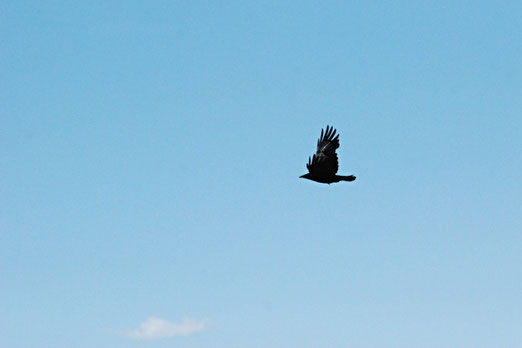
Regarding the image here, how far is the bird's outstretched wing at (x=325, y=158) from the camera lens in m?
61.3

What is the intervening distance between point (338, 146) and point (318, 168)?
5.81 ft

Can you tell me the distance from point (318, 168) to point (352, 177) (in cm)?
213

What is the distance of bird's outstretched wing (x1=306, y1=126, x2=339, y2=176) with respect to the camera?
61.3m

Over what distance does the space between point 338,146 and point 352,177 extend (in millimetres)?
1896

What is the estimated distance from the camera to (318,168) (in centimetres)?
6144

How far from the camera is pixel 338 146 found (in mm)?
62031

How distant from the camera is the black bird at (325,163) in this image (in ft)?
201

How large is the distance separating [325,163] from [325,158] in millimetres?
292

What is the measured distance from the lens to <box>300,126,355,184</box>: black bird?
201ft

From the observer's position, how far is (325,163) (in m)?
61.6

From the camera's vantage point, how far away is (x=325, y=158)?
6166 centimetres
